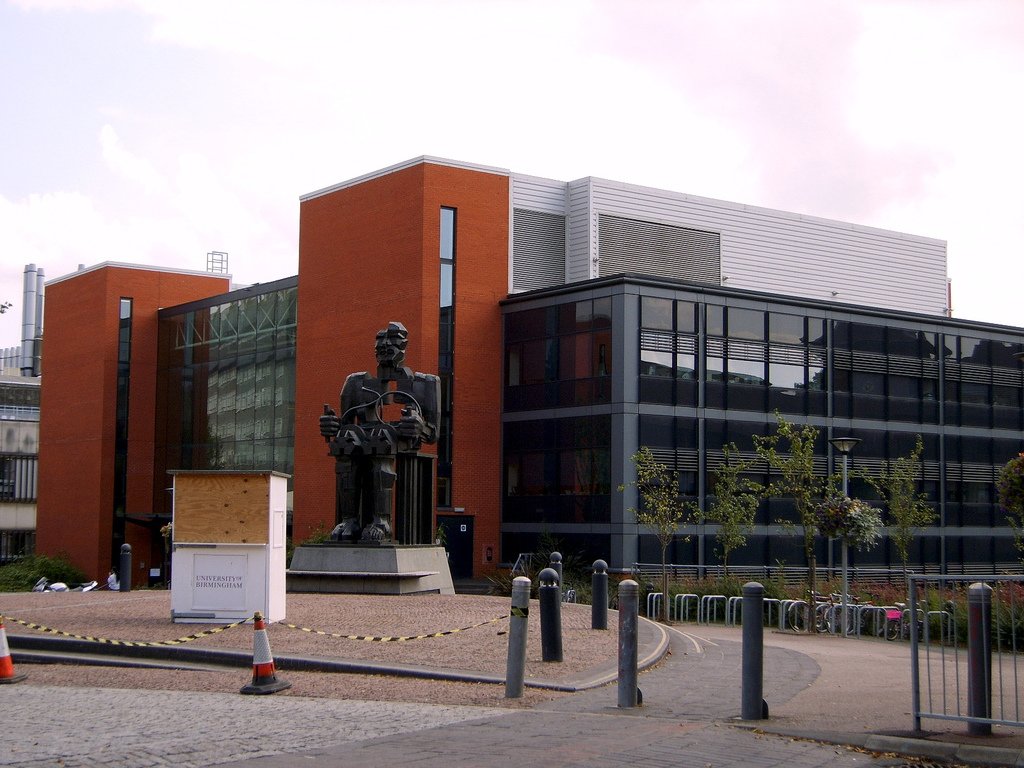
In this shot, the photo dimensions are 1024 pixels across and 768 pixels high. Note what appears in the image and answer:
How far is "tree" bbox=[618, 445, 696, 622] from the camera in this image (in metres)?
31.2

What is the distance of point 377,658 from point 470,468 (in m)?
30.8

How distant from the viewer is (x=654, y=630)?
675 inches

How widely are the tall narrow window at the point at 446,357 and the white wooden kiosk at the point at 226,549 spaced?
2665 cm

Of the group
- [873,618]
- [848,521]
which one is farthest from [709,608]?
[873,618]

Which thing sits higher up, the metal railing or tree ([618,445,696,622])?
tree ([618,445,696,622])

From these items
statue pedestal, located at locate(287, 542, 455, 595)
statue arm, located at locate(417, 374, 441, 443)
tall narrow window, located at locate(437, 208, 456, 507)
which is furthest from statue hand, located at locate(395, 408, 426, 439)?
tall narrow window, located at locate(437, 208, 456, 507)

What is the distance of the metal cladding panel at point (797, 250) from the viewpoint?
160 feet

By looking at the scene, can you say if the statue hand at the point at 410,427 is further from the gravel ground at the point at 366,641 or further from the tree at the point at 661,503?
the tree at the point at 661,503

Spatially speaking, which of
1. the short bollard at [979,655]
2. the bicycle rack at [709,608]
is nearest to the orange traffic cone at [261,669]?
the short bollard at [979,655]

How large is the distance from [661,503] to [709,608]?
3.72 meters

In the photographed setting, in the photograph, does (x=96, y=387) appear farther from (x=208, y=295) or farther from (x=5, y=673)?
(x=5, y=673)

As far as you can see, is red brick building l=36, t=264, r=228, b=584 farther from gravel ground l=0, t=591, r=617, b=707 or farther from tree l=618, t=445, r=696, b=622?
gravel ground l=0, t=591, r=617, b=707

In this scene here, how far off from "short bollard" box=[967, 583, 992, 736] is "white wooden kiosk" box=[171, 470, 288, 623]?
9.66 meters

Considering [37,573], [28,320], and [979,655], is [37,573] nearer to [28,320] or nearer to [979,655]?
[28,320]
